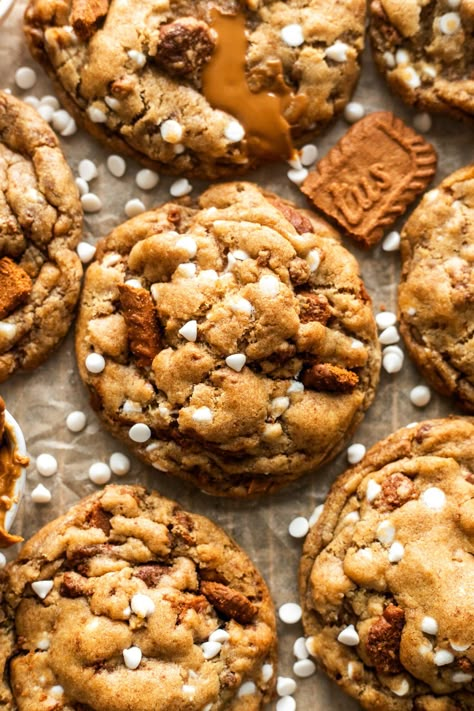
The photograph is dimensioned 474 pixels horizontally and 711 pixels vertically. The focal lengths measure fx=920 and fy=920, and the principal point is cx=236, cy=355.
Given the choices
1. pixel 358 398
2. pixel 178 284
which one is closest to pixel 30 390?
pixel 178 284

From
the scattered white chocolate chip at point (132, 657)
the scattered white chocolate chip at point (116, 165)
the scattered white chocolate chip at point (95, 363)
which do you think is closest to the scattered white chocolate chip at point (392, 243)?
the scattered white chocolate chip at point (116, 165)

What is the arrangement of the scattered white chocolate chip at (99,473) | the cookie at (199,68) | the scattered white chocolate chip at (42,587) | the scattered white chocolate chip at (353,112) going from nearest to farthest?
the scattered white chocolate chip at (42,587) < the cookie at (199,68) < the scattered white chocolate chip at (99,473) < the scattered white chocolate chip at (353,112)

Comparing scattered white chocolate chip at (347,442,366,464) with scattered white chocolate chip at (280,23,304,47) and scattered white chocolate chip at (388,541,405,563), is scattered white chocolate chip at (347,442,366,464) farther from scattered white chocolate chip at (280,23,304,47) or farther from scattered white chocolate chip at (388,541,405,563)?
scattered white chocolate chip at (280,23,304,47)

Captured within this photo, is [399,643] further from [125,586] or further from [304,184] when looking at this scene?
[304,184]

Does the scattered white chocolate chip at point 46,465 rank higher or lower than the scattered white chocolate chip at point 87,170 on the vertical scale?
lower

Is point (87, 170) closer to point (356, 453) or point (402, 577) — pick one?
point (356, 453)

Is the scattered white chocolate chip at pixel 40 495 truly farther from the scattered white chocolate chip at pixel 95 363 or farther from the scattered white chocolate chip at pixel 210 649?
the scattered white chocolate chip at pixel 210 649
